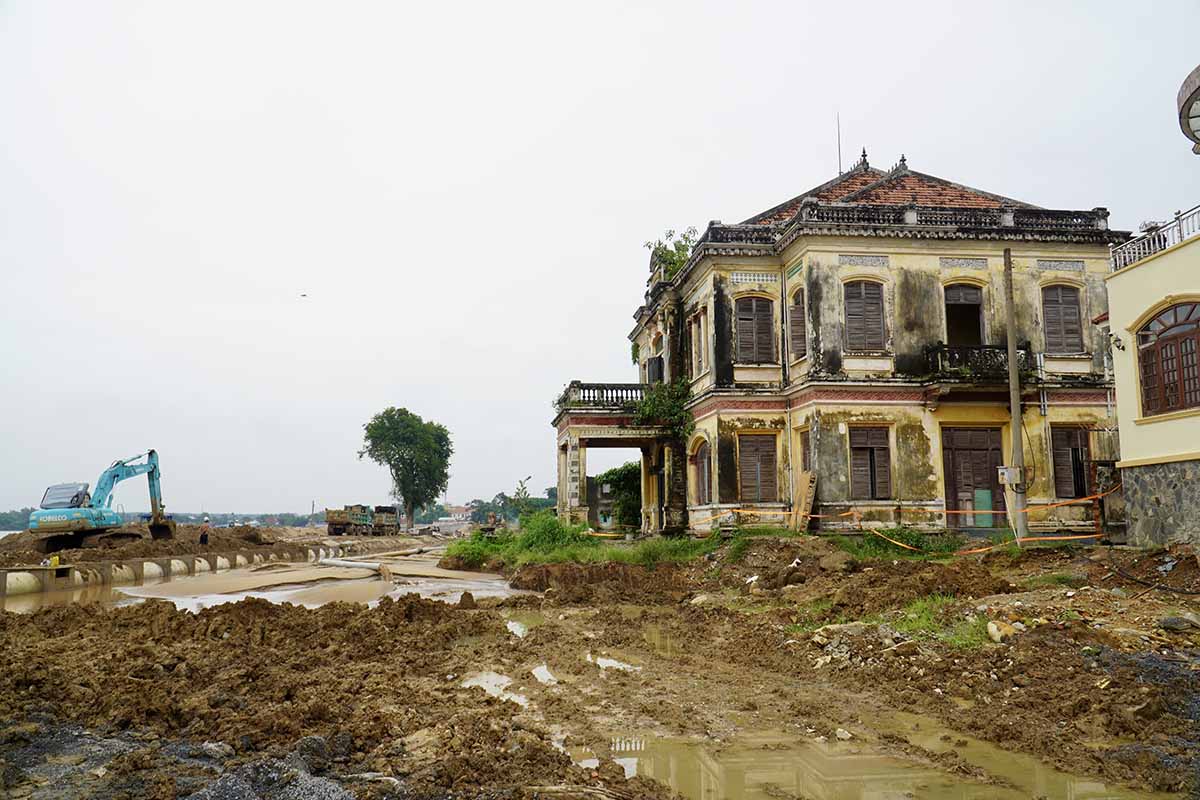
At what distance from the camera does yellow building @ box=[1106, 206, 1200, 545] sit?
542 inches

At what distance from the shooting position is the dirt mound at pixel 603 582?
58.7 feet

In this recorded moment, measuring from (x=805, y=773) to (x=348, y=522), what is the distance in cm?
6031

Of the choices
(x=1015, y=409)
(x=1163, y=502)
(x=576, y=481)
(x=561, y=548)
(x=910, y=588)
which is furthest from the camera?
(x=576, y=481)

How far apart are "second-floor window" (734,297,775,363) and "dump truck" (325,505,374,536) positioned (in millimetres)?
45969

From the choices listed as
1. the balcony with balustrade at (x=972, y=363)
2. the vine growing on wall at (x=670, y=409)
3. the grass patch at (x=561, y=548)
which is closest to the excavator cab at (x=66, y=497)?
the grass patch at (x=561, y=548)

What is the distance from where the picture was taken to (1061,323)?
75.2 feet

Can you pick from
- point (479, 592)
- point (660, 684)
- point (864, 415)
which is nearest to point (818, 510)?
point (864, 415)

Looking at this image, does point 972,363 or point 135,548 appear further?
point 135,548

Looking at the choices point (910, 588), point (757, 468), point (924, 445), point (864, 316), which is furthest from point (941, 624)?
point (864, 316)

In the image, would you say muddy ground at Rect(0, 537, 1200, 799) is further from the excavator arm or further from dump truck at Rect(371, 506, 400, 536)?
dump truck at Rect(371, 506, 400, 536)

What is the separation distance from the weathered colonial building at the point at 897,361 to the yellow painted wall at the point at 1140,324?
592cm

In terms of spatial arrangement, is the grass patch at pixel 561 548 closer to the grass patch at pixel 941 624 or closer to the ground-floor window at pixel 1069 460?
the ground-floor window at pixel 1069 460

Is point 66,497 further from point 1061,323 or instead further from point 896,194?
point 1061,323

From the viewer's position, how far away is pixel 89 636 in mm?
12875
